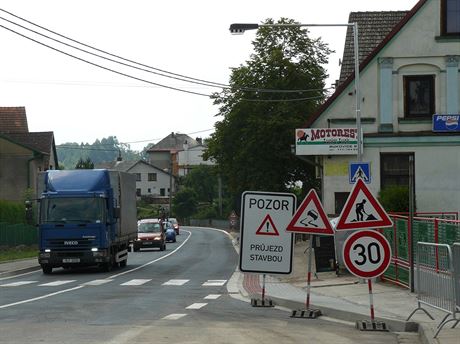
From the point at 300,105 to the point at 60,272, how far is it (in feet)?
61.4

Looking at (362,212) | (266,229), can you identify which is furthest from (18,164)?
(362,212)

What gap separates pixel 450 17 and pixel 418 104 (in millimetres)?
3532

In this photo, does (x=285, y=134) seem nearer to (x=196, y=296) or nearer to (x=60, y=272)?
(x=60, y=272)

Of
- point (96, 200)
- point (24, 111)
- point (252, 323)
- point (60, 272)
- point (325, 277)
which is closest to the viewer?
point (252, 323)

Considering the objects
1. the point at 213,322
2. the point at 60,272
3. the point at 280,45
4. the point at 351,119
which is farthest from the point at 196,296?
the point at 280,45

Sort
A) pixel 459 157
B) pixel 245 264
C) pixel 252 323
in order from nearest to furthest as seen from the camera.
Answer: pixel 252 323
pixel 245 264
pixel 459 157

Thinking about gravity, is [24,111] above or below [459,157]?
above

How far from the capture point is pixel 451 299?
11.4m

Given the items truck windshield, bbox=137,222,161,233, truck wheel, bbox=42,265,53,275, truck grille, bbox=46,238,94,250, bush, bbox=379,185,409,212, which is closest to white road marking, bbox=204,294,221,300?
truck grille, bbox=46,238,94,250

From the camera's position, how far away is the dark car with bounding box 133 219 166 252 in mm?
51875

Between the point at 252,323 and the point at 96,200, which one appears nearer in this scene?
the point at 252,323

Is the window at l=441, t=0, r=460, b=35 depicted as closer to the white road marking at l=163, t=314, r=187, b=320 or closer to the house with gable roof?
the house with gable roof

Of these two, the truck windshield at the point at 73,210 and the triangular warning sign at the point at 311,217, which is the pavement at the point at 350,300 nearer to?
the triangular warning sign at the point at 311,217

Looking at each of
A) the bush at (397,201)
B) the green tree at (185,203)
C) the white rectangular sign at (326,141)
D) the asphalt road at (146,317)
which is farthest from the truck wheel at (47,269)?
the green tree at (185,203)
